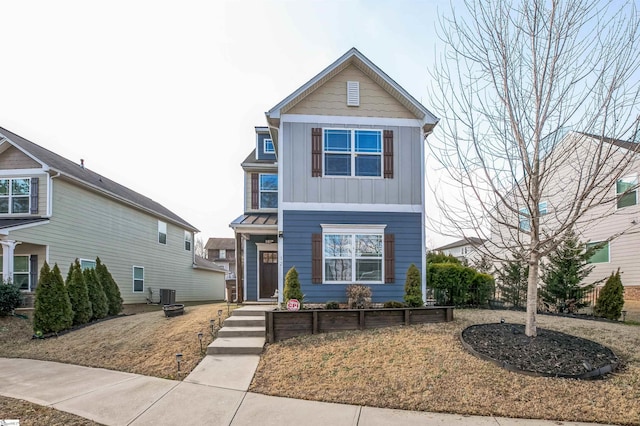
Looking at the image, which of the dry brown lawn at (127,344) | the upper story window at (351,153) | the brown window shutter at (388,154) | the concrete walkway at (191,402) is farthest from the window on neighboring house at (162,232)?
the brown window shutter at (388,154)

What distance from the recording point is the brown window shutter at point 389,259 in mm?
10562

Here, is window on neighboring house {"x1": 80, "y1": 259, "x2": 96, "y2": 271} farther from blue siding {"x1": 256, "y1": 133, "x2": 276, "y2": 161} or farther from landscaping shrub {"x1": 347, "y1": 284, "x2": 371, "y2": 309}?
landscaping shrub {"x1": 347, "y1": 284, "x2": 371, "y2": 309}

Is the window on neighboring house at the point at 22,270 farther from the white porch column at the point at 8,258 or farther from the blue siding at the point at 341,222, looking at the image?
the blue siding at the point at 341,222

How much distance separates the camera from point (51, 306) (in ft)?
31.7

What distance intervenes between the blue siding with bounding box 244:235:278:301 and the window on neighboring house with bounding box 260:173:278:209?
5.11 feet

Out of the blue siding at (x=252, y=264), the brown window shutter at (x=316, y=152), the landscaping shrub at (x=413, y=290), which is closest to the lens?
the landscaping shrub at (x=413, y=290)

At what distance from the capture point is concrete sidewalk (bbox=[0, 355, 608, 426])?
4.70 meters

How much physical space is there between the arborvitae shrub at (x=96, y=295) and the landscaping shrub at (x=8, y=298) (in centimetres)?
232

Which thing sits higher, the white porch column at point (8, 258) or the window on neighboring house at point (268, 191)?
the window on neighboring house at point (268, 191)

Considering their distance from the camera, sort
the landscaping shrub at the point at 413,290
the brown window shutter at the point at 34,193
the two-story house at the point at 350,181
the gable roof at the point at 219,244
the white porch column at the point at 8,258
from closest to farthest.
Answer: the landscaping shrub at the point at 413,290
the two-story house at the point at 350,181
the white porch column at the point at 8,258
the brown window shutter at the point at 34,193
the gable roof at the point at 219,244

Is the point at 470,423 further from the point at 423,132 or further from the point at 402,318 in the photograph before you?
the point at 423,132

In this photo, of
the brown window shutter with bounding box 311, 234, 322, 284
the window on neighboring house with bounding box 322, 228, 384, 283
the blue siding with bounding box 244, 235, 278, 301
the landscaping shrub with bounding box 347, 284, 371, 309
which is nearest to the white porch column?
the blue siding with bounding box 244, 235, 278, 301

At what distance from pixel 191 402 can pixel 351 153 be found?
299 inches

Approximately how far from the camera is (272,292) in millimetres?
13914
